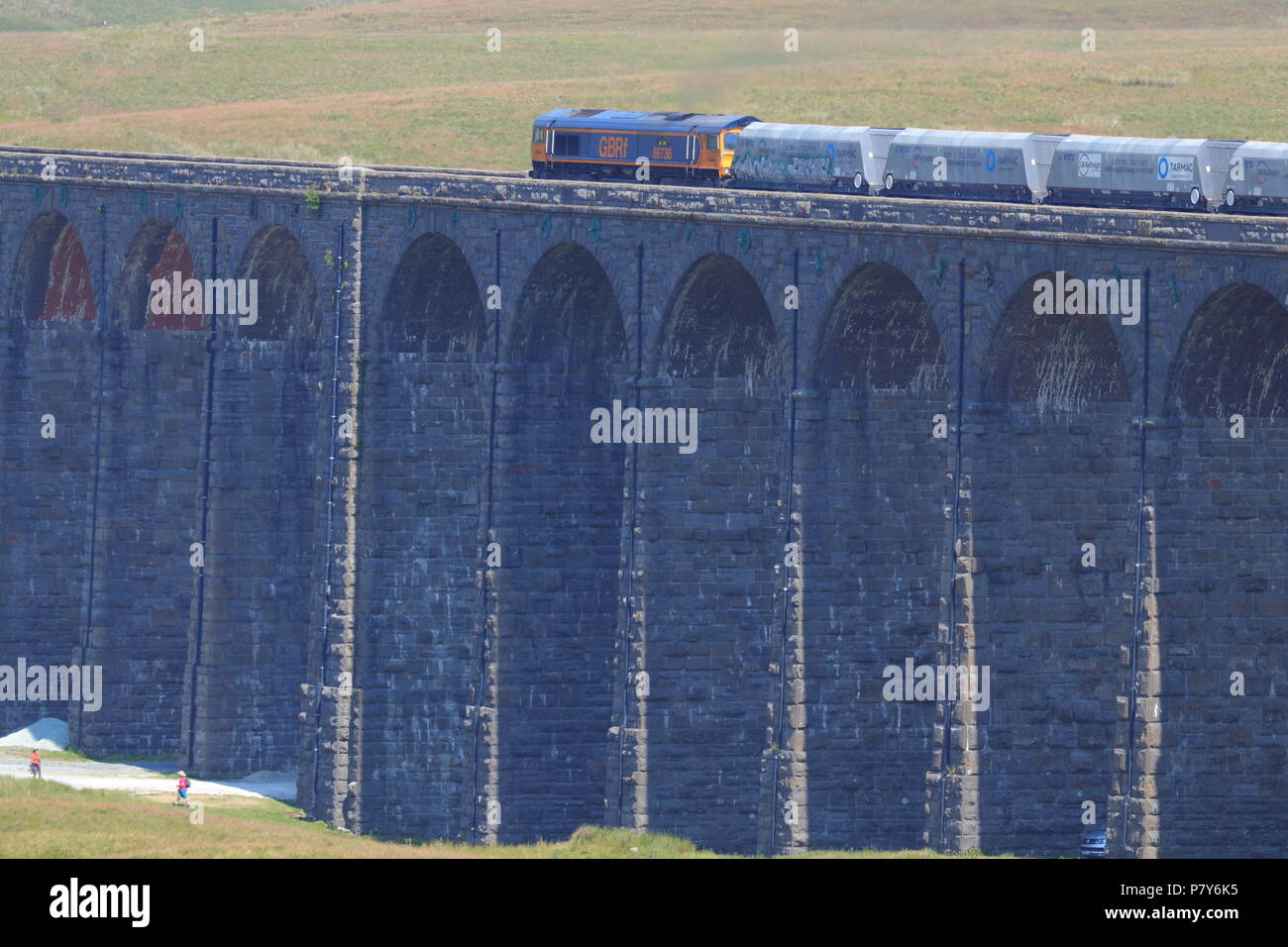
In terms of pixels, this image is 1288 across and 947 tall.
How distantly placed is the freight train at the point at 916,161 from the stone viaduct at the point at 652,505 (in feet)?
8.60

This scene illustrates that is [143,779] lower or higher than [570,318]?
lower

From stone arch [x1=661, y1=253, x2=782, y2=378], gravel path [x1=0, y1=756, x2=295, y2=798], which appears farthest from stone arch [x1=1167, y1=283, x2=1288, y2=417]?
gravel path [x1=0, y1=756, x2=295, y2=798]

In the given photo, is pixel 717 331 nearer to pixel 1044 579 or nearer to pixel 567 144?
pixel 567 144

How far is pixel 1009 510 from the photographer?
49.8m

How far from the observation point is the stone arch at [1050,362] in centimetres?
4900

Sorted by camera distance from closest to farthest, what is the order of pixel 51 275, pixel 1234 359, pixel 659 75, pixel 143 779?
pixel 1234 359, pixel 143 779, pixel 51 275, pixel 659 75

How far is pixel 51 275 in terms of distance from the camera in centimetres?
7625

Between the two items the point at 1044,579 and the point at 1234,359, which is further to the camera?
the point at 1044,579

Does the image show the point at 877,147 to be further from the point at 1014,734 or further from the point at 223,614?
the point at 223,614

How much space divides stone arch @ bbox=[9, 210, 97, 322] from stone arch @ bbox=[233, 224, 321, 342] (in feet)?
25.7

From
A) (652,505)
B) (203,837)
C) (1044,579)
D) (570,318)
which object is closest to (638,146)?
(570,318)

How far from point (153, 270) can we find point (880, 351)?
25.6 m

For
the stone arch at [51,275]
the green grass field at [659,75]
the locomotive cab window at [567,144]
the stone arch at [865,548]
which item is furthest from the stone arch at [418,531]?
the green grass field at [659,75]
